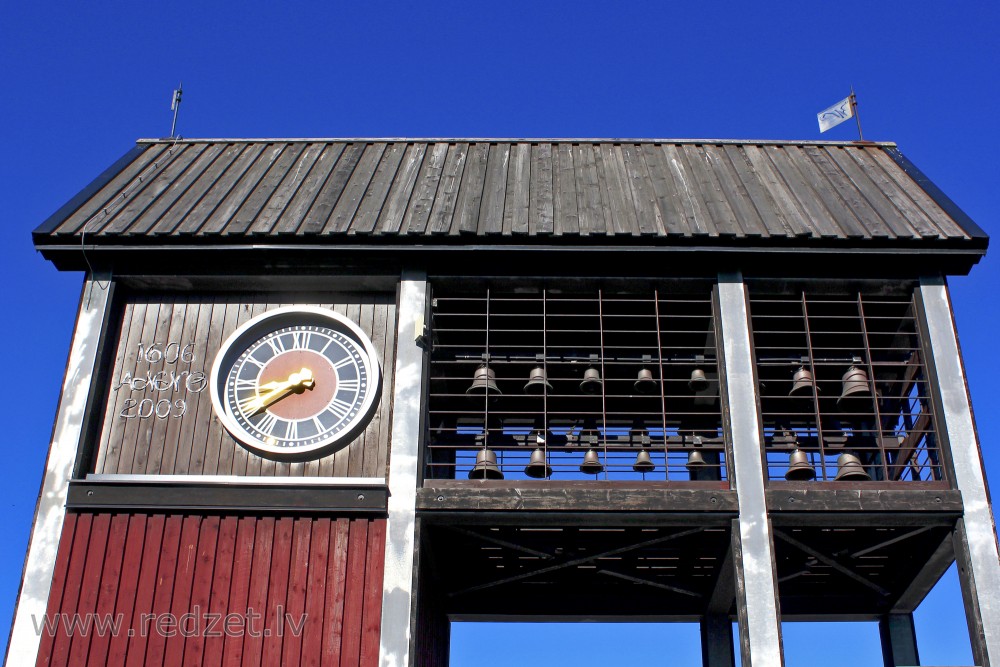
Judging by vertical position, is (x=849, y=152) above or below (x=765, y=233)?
above

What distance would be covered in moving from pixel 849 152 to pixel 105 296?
1160 cm

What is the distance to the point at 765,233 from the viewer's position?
1705 cm

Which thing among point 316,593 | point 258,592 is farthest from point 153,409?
point 316,593

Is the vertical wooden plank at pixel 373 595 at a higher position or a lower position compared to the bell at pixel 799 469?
lower

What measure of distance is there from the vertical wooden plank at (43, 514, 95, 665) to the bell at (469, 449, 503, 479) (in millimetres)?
4625

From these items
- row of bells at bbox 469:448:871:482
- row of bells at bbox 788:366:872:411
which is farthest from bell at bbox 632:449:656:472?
row of bells at bbox 788:366:872:411

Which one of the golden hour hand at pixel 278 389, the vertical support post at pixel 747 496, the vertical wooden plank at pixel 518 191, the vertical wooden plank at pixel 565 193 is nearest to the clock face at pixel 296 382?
the golden hour hand at pixel 278 389

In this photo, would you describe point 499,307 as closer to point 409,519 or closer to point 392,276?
point 392,276

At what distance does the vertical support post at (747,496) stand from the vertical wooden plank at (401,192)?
4592 mm

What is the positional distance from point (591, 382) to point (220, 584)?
18.0ft

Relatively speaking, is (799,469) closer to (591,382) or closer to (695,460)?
(695,460)

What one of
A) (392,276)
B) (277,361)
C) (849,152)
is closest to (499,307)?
(392,276)

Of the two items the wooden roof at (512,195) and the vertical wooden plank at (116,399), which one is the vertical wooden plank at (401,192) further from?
the vertical wooden plank at (116,399)

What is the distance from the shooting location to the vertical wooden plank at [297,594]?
14.4m
